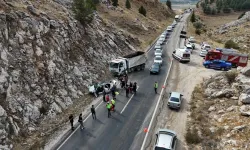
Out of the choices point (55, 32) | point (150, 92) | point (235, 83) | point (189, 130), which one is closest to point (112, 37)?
point (55, 32)

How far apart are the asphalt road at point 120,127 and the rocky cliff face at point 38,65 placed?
4.53 metres

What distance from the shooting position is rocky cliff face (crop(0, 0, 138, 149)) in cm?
2391

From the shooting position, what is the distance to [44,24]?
3475cm

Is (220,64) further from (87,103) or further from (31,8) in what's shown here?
(31,8)

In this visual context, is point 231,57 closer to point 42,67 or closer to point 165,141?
point 165,141

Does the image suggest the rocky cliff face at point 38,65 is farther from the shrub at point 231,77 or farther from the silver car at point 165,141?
the shrub at point 231,77

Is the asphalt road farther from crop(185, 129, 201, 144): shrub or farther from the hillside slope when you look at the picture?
crop(185, 129, 201, 144): shrub

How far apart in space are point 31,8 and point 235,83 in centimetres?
2915

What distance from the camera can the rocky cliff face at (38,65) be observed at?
23.9 m

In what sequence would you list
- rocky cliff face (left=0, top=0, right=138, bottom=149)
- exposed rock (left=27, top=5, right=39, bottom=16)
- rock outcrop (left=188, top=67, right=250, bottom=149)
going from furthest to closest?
exposed rock (left=27, top=5, right=39, bottom=16) < rocky cliff face (left=0, top=0, right=138, bottom=149) < rock outcrop (left=188, top=67, right=250, bottom=149)

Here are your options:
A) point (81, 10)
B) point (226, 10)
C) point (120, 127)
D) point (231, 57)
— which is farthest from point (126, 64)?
point (226, 10)

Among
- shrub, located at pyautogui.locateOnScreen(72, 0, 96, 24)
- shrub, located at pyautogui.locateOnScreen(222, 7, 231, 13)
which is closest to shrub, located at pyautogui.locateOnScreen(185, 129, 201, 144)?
shrub, located at pyautogui.locateOnScreen(72, 0, 96, 24)

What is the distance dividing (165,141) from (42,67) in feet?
56.0

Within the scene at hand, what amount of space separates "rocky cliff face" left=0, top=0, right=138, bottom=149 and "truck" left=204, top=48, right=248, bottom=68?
22.6 metres
